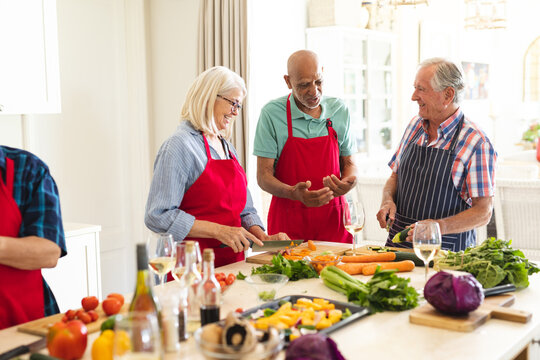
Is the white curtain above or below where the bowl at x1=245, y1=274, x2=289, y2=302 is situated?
above

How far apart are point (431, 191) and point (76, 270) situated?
200 cm

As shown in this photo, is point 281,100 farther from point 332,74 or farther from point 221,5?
point 332,74

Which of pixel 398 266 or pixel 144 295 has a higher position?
pixel 144 295

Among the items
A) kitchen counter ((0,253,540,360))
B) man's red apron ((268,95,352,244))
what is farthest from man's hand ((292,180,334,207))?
kitchen counter ((0,253,540,360))

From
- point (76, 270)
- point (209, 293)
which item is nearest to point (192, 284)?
point (209, 293)

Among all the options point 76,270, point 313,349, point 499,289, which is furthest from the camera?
point 76,270

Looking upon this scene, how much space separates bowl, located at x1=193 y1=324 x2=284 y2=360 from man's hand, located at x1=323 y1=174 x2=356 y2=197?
5.56 ft

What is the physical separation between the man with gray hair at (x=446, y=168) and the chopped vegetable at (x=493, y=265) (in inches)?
19.4

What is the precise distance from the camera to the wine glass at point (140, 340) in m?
1.12

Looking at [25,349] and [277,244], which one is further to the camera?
[277,244]

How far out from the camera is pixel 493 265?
2041 millimetres

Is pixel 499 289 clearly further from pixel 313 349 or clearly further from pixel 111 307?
pixel 111 307

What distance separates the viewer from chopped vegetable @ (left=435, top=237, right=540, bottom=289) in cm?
202

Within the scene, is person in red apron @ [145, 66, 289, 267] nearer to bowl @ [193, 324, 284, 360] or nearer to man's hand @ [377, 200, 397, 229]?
man's hand @ [377, 200, 397, 229]
